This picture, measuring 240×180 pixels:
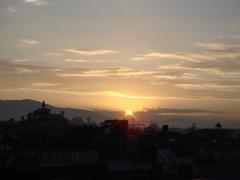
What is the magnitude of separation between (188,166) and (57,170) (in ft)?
47.1

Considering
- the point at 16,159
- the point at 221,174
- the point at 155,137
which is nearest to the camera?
the point at 16,159

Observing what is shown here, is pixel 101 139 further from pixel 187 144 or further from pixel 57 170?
pixel 57 170

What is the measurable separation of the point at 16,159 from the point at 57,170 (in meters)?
7.60

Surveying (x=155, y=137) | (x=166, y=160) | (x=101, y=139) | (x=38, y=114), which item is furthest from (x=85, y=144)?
(x=38, y=114)

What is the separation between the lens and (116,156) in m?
59.5

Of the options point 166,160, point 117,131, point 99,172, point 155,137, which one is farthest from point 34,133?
point 99,172

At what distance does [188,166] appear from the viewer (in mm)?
46406

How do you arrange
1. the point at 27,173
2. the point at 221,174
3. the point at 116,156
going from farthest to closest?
the point at 116,156
the point at 221,174
the point at 27,173

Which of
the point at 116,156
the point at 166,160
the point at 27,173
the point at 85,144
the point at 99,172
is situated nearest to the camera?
the point at 27,173

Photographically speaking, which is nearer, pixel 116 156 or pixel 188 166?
pixel 188 166

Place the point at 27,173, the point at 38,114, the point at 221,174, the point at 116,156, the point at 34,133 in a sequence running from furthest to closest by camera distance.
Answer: the point at 38,114 < the point at 34,133 < the point at 116,156 < the point at 221,174 < the point at 27,173

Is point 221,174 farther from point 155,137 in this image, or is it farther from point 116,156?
point 155,137

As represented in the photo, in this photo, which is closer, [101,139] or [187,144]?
[101,139]

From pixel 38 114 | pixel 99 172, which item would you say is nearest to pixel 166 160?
pixel 99 172
